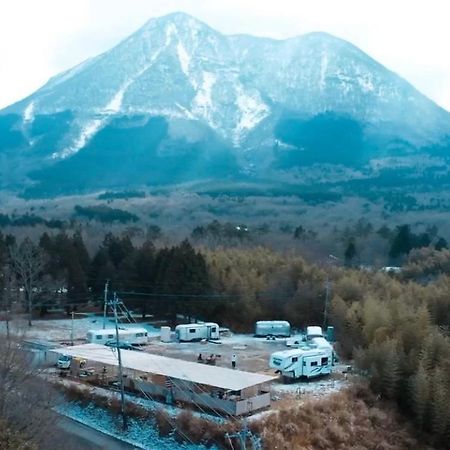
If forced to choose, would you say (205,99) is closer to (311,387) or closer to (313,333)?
(313,333)

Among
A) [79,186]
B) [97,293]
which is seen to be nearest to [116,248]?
[97,293]

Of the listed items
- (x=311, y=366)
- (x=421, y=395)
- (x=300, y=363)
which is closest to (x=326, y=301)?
(x=311, y=366)

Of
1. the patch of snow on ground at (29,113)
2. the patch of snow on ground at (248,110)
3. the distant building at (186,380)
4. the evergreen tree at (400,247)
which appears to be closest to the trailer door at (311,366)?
the distant building at (186,380)

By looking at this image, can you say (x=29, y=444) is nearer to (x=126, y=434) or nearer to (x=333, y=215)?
(x=126, y=434)

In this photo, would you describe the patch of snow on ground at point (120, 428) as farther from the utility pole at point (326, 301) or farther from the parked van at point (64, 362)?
the utility pole at point (326, 301)

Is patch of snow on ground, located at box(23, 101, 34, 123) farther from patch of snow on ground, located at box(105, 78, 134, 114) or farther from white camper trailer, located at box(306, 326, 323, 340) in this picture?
white camper trailer, located at box(306, 326, 323, 340)

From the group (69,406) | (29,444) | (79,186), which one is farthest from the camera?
(79,186)
